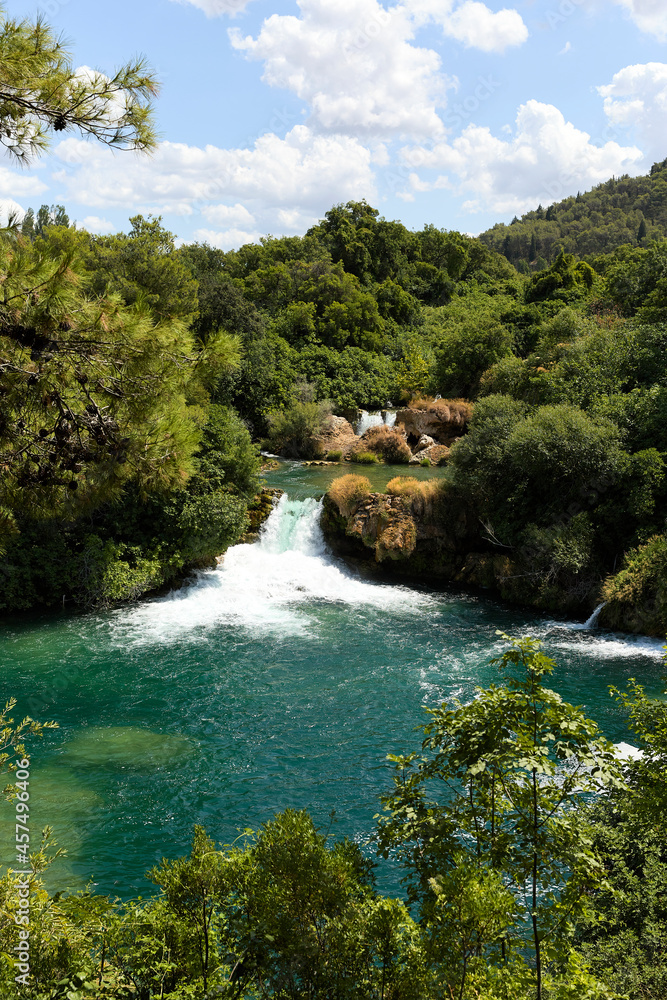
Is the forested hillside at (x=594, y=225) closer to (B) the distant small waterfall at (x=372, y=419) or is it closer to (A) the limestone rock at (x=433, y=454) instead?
(B) the distant small waterfall at (x=372, y=419)

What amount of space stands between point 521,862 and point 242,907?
161cm

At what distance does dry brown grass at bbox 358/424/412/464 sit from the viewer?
28.7 m

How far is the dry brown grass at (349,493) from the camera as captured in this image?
19.0 metres

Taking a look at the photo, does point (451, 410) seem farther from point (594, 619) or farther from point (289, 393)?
point (594, 619)

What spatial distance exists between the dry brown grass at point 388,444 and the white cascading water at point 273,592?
29.7 ft

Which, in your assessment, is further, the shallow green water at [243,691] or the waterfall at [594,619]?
the waterfall at [594,619]

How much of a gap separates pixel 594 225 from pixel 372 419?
72648 mm

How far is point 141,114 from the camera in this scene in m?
5.20

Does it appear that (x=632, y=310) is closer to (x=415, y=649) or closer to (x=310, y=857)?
(x=415, y=649)

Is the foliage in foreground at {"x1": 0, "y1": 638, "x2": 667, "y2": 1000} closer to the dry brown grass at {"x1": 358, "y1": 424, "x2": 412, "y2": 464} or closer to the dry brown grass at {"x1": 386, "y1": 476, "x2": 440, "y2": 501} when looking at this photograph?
the dry brown grass at {"x1": 386, "y1": 476, "x2": 440, "y2": 501}

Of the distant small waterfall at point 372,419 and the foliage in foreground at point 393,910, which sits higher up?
the distant small waterfall at point 372,419

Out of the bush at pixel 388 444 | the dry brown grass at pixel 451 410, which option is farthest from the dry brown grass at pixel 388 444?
the dry brown grass at pixel 451 410

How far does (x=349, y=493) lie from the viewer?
19.1 meters

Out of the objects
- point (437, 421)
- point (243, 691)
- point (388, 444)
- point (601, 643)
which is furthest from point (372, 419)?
point (243, 691)
